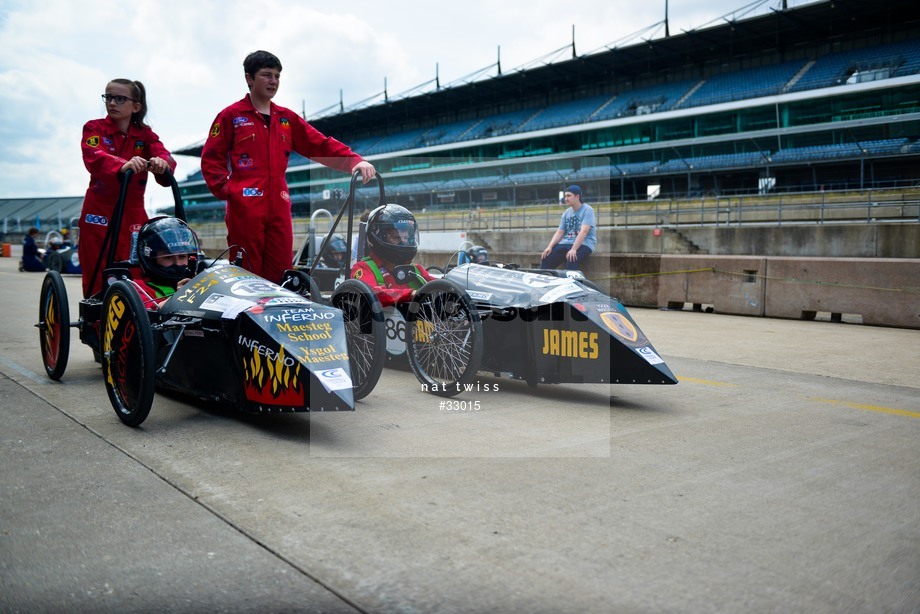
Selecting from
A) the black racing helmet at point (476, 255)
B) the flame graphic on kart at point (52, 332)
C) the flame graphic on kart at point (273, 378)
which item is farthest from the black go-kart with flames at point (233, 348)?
the black racing helmet at point (476, 255)

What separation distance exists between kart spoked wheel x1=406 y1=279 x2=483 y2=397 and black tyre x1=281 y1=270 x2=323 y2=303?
0.67 m

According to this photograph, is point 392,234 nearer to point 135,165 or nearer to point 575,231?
point 135,165

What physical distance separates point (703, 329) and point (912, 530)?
6950mm

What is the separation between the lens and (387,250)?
5.55 m

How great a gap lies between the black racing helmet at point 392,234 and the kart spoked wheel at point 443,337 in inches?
20.0

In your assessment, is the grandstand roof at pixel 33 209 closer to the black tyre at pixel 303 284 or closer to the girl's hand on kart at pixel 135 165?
the girl's hand on kart at pixel 135 165

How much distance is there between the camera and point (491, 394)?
5.10 m

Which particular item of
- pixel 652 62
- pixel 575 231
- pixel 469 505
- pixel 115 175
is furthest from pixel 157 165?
pixel 652 62

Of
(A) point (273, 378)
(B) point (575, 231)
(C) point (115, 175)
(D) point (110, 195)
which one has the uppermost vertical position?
(C) point (115, 175)

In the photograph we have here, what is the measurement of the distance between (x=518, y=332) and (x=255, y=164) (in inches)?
87.8

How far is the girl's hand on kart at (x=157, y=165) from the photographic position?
5402 millimetres

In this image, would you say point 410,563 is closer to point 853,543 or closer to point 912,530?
point 853,543

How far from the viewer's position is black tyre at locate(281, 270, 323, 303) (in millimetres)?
5004

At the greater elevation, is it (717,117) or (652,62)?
(652,62)
